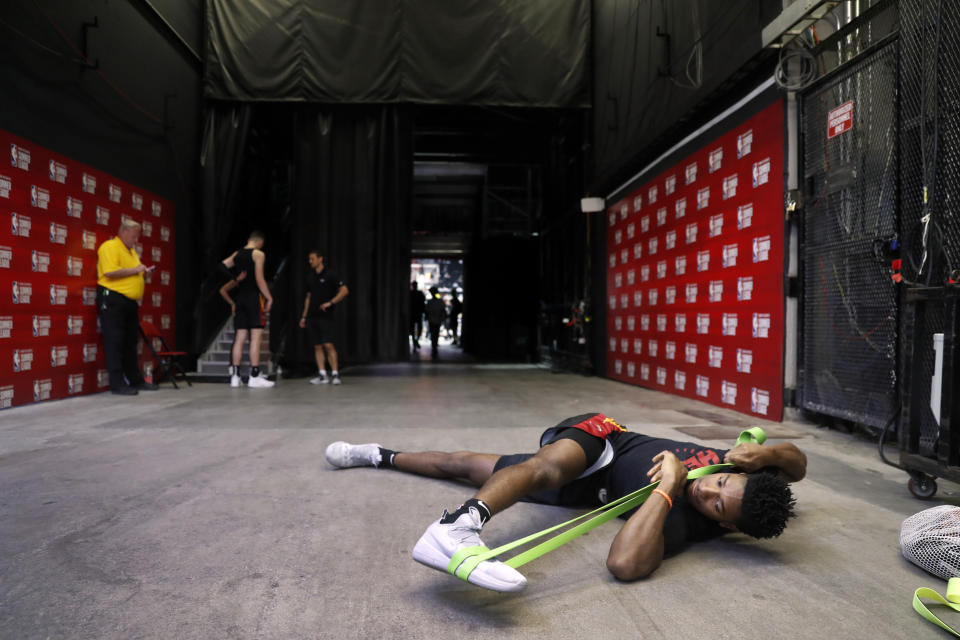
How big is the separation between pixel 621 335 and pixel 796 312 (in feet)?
12.2

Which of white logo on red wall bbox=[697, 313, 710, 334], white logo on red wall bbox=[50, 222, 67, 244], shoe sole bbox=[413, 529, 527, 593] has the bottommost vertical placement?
shoe sole bbox=[413, 529, 527, 593]

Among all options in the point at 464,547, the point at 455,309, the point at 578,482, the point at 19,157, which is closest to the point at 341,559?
the point at 464,547

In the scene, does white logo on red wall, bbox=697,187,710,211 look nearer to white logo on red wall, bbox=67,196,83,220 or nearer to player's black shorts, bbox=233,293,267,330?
player's black shorts, bbox=233,293,267,330

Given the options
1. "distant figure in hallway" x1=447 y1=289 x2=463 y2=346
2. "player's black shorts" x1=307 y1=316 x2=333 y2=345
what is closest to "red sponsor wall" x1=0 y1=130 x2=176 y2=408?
"player's black shorts" x1=307 y1=316 x2=333 y2=345

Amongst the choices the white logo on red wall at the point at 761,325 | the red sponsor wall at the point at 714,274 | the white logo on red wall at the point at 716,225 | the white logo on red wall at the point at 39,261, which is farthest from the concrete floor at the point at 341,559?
the white logo on red wall at the point at 716,225

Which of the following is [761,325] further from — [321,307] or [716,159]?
[321,307]

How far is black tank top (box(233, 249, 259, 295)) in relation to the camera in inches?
282

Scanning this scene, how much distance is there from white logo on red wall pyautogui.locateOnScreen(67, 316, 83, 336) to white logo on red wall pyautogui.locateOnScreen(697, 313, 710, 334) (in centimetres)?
643

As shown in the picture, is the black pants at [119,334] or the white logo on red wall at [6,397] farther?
the black pants at [119,334]

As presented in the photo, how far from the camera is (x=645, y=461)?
2080 mm

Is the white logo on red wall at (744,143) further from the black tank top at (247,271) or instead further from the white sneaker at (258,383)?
the white sneaker at (258,383)

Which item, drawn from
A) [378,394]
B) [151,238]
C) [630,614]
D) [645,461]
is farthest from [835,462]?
[151,238]

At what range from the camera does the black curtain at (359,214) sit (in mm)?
9344

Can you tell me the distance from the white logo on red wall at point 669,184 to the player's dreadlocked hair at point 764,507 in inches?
201
